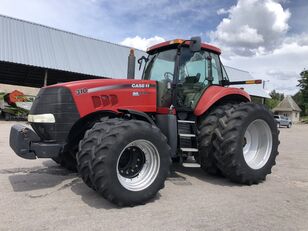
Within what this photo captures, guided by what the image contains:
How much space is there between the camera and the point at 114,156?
15.3 ft

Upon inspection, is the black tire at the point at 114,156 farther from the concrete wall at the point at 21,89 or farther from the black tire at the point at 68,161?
the concrete wall at the point at 21,89

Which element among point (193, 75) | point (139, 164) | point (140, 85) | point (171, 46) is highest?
point (171, 46)

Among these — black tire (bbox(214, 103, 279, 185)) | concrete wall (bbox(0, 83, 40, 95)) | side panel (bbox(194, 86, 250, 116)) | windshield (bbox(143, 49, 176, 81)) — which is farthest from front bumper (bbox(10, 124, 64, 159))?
concrete wall (bbox(0, 83, 40, 95))

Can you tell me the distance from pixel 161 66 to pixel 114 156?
272cm

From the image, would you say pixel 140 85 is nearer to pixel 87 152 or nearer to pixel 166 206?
pixel 87 152

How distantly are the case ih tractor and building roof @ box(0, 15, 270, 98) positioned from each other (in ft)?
62.9

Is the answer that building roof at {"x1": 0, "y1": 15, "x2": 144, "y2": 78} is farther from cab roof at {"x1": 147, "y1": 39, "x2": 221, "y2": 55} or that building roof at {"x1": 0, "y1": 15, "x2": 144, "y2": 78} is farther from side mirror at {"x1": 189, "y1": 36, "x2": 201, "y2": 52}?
side mirror at {"x1": 189, "y1": 36, "x2": 201, "y2": 52}

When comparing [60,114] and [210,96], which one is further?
[210,96]

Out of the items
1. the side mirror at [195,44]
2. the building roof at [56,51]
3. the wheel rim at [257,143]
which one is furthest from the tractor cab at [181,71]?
the building roof at [56,51]

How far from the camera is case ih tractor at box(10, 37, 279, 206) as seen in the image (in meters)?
4.75

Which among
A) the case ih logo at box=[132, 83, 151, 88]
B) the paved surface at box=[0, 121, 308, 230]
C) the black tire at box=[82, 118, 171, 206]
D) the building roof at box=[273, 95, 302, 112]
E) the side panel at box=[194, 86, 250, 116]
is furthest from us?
the building roof at box=[273, 95, 302, 112]

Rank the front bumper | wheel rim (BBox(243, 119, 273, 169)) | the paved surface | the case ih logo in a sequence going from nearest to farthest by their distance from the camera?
the paved surface, the front bumper, the case ih logo, wheel rim (BBox(243, 119, 273, 169))

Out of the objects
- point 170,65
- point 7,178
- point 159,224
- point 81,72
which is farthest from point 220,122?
point 81,72

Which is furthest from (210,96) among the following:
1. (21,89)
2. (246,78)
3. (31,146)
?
(21,89)
